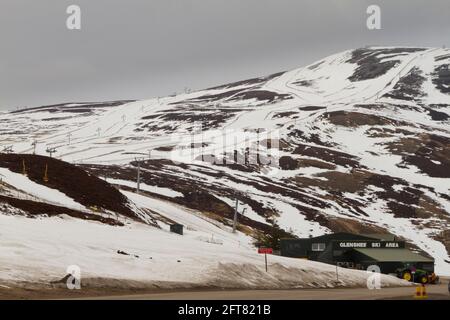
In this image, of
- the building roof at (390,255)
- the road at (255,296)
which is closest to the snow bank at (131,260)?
the road at (255,296)

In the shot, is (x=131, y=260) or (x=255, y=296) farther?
(x=131, y=260)

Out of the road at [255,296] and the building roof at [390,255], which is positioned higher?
the road at [255,296]

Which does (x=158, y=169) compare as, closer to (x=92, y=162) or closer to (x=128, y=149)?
(x=92, y=162)

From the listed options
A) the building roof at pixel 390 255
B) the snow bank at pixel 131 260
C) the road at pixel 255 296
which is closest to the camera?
the road at pixel 255 296

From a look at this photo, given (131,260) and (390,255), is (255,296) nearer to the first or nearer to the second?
(131,260)

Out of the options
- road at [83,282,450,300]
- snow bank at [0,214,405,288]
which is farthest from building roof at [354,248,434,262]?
road at [83,282,450,300]

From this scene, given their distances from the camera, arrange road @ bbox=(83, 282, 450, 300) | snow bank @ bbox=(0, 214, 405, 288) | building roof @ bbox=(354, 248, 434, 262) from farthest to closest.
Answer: building roof @ bbox=(354, 248, 434, 262), snow bank @ bbox=(0, 214, 405, 288), road @ bbox=(83, 282, 450, 300)

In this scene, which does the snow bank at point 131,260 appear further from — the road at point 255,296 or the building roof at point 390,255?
the building roof at point 390,255

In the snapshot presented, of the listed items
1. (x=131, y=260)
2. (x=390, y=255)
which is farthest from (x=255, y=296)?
(x=390, y=255)

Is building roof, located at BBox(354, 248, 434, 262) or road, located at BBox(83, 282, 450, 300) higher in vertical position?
road, located at BBox(83, 282, 450, 300)

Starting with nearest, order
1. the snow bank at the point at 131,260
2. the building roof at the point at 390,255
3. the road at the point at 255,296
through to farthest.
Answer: the road at the point at 255,296
the snow bank at the point at 131,260
the building roof at the point at 390,255

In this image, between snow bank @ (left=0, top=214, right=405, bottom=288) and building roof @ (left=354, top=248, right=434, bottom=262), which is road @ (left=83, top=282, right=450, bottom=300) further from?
building roof @ (left=354, top=248, right=434, bottom=262)

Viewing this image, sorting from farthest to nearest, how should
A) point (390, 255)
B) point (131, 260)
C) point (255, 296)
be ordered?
1. point (390, 255)
2. point (131, 260)
3. point (255, 296)

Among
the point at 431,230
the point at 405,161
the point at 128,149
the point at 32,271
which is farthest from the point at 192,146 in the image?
the point at 32,271
